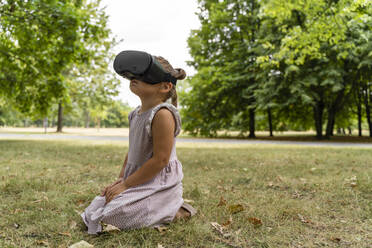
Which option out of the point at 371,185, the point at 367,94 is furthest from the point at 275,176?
the point at 367,94

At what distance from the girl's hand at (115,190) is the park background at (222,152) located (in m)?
0.28

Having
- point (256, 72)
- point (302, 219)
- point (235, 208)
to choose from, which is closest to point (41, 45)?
point (235, 208)

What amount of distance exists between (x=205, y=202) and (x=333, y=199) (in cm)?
165

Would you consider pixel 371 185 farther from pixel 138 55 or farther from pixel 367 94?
pixel 367 94

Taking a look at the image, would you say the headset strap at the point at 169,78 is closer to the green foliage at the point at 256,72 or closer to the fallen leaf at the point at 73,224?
the fallen leaf at the point at 73,224

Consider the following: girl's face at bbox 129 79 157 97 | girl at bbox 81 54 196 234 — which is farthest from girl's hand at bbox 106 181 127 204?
girl's face at bbox 129 79 157 97

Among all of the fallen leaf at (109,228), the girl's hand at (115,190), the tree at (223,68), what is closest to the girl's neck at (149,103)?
the girl's hand at (115,190)

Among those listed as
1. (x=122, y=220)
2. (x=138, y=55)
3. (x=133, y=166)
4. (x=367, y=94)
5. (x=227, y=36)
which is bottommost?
(x=122, y=220)

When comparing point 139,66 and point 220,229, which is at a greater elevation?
point 139,66

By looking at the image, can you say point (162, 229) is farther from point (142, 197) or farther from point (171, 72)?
point (171, 72)

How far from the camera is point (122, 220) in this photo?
2311mm

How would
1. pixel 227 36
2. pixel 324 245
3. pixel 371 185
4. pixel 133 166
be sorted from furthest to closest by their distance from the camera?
pixel 227 36 → pixel 371 185 → pixel 133 166 → pixel 324 245

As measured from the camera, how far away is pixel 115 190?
239 cm

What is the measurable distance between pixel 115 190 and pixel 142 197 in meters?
0.26
